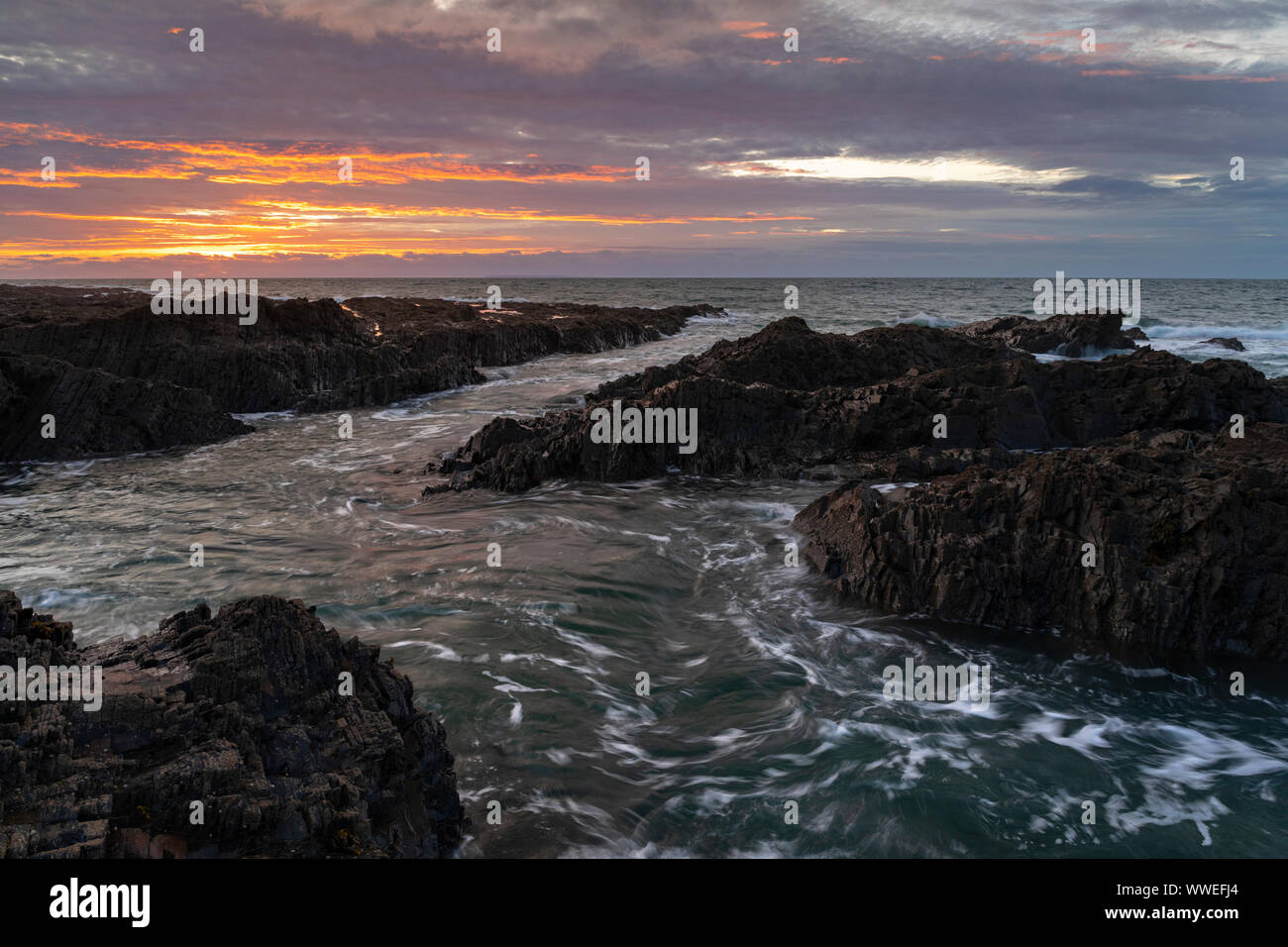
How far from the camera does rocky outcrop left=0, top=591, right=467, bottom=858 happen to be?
424 centimetres

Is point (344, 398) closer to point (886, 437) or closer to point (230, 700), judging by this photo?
point (886, 437)

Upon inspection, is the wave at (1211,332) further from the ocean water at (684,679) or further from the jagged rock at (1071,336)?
the ocean water at (684,679)

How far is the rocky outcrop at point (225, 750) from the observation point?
424 cm

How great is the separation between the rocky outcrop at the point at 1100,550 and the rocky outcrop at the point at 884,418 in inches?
235

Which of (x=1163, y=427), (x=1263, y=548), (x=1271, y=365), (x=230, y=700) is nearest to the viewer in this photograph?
(x=230, y=700)

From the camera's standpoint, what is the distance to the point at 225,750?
477cm

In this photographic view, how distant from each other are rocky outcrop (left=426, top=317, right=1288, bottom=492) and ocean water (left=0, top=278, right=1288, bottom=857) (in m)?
0.88

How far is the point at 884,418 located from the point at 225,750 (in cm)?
1586

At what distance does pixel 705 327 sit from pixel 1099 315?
2827 centimetres

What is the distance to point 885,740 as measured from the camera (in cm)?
776

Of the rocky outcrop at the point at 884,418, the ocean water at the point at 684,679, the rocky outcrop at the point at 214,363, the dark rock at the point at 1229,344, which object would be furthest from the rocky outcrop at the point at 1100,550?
the dark rock at the point at 1229,344

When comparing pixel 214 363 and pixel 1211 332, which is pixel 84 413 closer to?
pixel 214 363
